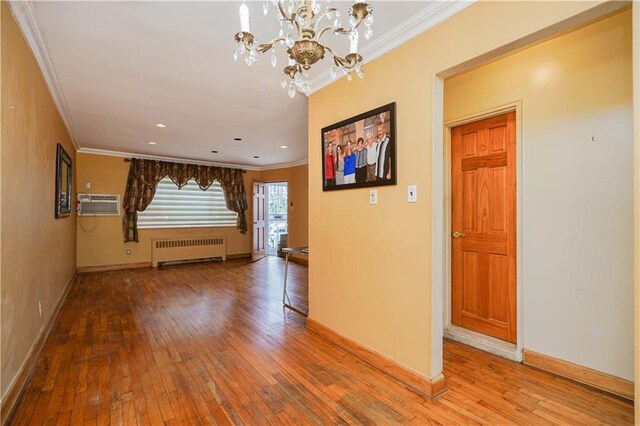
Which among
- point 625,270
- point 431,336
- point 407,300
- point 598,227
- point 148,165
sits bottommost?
point 431,336

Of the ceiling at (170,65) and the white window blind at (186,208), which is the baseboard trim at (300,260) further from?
the ceiling at (170,65)

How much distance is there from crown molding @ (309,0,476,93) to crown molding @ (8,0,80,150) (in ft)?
7.36

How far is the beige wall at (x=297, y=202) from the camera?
7.33 metres

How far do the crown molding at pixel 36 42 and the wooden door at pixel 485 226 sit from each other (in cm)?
Answer: 338

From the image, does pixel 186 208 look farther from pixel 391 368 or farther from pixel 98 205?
pixel 391 368

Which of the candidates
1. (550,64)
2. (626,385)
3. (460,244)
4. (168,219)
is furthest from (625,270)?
(168,219)

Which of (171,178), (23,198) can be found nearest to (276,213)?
(171,178)

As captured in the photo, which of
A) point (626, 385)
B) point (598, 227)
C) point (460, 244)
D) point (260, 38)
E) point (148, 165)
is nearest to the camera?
point (626, 385)

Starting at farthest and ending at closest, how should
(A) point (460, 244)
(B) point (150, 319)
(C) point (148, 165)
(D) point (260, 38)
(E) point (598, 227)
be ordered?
(C) point (148, 165) < (B) point (150, 319) < (A) point (460, 244) < (D) point (260, 38) < (E) point (598, 227)

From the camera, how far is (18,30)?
1.97 m

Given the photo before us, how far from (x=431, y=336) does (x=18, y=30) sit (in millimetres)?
3389

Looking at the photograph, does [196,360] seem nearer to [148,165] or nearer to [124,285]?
[124,285]

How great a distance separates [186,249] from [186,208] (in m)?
0.98

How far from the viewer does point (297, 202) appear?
762 centimetres
